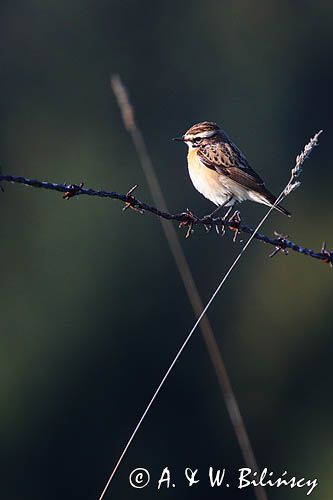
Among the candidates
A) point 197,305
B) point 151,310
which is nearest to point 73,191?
point 197,305

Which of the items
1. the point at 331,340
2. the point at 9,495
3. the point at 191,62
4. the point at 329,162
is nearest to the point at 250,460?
the point at 9,495

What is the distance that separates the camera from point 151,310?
40094 mm

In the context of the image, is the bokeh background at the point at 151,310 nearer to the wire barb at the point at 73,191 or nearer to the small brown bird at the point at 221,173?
the small brown bird at the point at 221,173

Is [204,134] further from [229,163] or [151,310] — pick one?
[151,310]

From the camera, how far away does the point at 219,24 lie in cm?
5791

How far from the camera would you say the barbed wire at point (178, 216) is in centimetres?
562

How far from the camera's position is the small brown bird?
955cm

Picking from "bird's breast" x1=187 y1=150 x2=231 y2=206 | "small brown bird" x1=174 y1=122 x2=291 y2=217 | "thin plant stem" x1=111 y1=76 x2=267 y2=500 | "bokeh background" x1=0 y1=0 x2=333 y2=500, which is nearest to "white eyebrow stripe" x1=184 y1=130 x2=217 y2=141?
"small brown bird" x1=174 y1=122 x2=291 y2=217

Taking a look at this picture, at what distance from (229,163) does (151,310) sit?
99.6 feet

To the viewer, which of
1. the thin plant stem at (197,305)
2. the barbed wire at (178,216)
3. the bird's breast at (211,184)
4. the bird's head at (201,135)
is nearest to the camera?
the thin plant stem at (197,305)

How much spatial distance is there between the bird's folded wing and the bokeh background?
2088 cm

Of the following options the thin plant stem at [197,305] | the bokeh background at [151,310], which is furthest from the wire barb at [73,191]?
the bokeh background at [151,310]

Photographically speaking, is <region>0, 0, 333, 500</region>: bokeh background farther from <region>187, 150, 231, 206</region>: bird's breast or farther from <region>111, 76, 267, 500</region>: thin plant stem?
<region>111, 76, 267, 500</region>: thin plant stem

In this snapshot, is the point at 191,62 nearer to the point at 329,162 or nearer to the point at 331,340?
the point at 329,162
